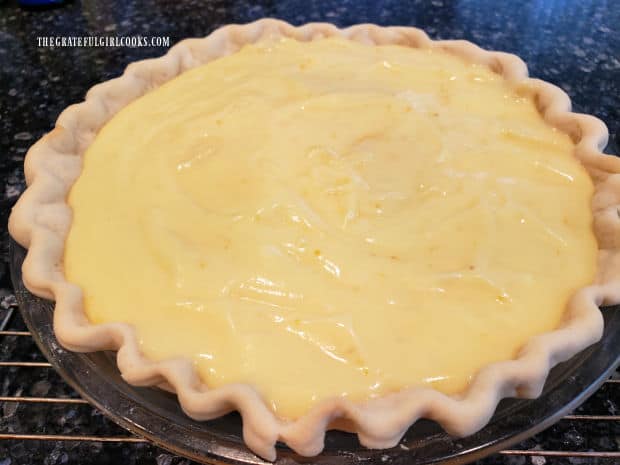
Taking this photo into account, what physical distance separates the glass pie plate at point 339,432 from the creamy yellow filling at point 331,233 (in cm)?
9

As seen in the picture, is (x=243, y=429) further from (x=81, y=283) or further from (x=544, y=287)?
(x=544, y=287)

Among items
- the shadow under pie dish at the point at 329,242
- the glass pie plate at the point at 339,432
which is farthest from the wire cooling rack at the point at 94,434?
the shadow under pie dish at the point at 329,242

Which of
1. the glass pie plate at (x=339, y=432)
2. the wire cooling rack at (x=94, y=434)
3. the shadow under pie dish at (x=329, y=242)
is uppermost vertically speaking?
the shadow under pie dish at (x=329, y=242)

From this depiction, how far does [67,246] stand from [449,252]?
2.85ft

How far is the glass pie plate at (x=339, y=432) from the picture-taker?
951 mm

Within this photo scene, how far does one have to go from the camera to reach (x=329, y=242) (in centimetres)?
115

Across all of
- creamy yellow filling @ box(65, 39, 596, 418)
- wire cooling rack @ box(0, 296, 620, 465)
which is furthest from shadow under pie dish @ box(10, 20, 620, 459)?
wire cooling rack @ box(0, 296, 620, 465)

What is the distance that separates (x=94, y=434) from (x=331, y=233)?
0.69 metres

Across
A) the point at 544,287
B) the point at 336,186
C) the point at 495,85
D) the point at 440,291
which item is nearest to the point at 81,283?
the point at 336,186

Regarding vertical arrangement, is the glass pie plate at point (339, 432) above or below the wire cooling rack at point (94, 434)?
above

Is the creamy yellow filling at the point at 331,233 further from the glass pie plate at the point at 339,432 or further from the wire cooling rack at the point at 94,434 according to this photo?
the wire cooling rack at the point at 94,434

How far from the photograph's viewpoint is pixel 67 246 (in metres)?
1.26

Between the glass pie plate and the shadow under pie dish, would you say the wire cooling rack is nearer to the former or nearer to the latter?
the glass pie plate

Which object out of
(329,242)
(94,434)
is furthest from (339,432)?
(94,434)
